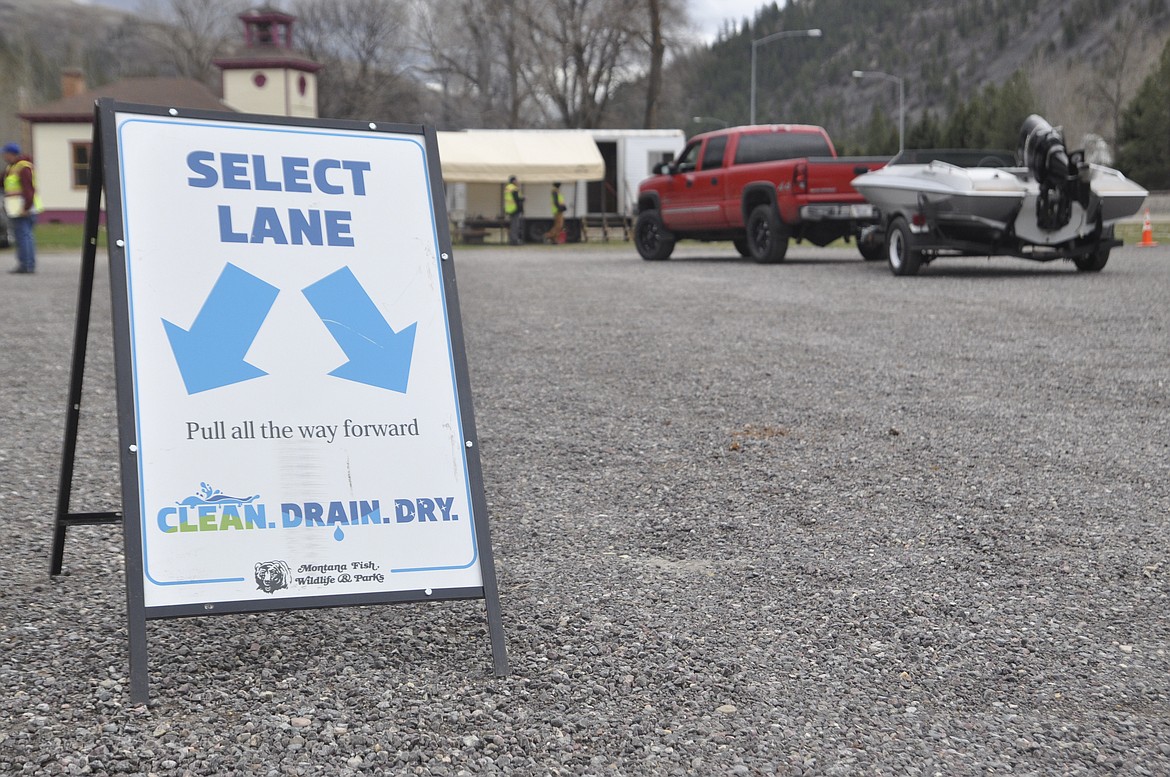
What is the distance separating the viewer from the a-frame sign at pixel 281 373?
Result: 3.31m

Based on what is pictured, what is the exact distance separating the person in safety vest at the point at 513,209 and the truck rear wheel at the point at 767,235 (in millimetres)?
13568

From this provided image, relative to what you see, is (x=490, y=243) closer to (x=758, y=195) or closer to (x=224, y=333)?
(x=758, y=195)

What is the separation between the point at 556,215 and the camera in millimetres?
34250

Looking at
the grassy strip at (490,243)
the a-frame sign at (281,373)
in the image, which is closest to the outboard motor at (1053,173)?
the grassy strip at (490,243)

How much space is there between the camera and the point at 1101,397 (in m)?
7.44

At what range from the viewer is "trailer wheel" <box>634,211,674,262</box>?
21.8m

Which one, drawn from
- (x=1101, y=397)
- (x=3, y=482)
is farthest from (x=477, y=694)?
(x=1101, y=397)

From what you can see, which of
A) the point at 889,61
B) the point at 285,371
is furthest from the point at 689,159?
the point at 889,61

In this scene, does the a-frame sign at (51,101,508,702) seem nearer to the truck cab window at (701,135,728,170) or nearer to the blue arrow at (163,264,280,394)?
the blue arrow at (163,264,280,394)

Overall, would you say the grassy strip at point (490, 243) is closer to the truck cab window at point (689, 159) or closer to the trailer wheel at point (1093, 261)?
the truck cab window at point (689, 159)

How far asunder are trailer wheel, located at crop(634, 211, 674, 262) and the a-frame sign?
18.3m

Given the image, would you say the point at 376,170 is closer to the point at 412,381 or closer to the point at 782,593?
the point at 412,381

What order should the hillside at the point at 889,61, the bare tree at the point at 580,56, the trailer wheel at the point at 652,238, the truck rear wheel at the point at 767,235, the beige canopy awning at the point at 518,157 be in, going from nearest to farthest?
1. the truck rear wheel at the point at 767,235
2. the trailer wheel at the point at 652,238
3. the beige canopy awning at the point at 518,157
4. the bare tree at the point at 580,56
5. the hillside at the point at 889,61

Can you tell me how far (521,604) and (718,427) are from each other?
9.65 feet
